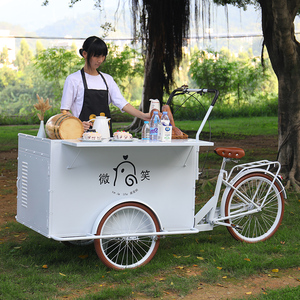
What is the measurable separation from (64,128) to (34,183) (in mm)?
517

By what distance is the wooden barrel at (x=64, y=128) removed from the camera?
3746mm

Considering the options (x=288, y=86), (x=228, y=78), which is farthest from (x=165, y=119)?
(x=228, y=78)

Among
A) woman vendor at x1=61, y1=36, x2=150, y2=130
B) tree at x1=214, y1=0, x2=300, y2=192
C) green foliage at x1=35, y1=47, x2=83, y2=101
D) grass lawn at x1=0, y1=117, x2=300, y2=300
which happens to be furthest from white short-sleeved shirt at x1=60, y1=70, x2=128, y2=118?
green foliage at x1=35, y1=47, x2=83, y2=101

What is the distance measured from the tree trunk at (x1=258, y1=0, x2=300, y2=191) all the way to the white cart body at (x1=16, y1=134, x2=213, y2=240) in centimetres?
333

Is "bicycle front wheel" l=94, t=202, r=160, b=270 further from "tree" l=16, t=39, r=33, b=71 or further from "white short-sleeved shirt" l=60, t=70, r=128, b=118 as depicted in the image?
"tree" l=16, t=39, r=33, b=71

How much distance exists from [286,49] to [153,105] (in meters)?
3.63

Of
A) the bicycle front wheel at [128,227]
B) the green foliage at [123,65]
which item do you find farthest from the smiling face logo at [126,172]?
the green foliage at [123,65]

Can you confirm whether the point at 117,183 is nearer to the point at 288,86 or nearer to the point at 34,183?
the point at 34,183

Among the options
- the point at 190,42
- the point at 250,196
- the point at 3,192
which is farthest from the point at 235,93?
the point at 250,196

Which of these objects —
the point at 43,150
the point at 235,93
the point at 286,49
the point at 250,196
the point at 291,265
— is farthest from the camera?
the point at 235,93

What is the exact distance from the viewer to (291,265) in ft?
13.4

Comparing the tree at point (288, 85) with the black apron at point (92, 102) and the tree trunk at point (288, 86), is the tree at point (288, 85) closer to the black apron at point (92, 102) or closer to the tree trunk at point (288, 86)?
the tree trunk at point (288, 86)

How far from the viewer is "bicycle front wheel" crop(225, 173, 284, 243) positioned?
14.8 feet

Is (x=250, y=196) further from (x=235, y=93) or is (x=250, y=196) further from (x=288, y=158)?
(x=235, y=93)
